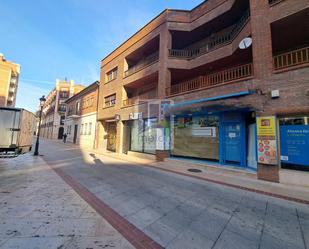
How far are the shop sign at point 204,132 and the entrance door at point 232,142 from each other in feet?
2.19

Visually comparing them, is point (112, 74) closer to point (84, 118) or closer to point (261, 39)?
point (84, 118)

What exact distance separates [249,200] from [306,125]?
4040mm

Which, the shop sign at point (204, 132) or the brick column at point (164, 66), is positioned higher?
the brick column at point (164, 66)

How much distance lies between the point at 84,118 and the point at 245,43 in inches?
823

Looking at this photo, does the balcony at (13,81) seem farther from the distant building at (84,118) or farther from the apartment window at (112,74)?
the apartment window at (112,74)

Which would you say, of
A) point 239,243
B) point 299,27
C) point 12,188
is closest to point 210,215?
point 239,243

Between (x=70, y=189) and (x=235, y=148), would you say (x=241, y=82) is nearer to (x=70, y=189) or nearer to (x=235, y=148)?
(x=235, y=148)

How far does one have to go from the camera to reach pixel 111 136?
17891 millimetres

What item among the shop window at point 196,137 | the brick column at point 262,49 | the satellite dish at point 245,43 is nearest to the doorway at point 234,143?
the shop window at point 196,137

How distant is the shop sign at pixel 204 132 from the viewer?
9.17 metres

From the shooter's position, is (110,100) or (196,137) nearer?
(196,137)

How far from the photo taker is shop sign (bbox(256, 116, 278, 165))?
257 inches

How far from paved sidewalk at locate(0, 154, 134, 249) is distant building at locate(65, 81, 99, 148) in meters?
14.7

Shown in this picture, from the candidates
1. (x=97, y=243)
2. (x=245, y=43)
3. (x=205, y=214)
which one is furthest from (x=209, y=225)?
(x=245, y=43)
